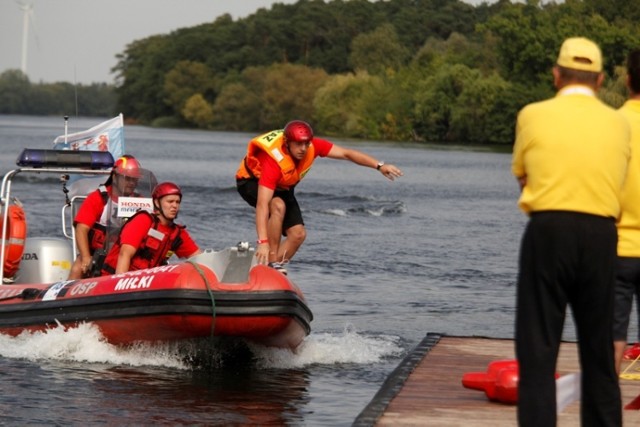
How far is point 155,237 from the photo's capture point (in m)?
9.66

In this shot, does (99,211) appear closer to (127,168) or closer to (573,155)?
(127,168)

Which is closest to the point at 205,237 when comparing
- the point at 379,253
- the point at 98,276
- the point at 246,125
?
the point at 379,253

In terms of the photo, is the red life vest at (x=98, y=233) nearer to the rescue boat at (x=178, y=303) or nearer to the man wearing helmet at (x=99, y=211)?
the man wearing helmet at (x=99, y=211)

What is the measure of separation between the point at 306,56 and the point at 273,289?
439ft

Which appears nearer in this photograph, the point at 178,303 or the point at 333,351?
the point at 178,303

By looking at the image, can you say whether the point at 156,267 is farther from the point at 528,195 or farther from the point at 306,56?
the point at 306,56

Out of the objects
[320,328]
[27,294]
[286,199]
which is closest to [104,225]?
[27,294]

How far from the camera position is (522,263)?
4965mm

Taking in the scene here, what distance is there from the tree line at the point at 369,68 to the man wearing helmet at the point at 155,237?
52.3 m

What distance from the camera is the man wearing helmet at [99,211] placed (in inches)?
397

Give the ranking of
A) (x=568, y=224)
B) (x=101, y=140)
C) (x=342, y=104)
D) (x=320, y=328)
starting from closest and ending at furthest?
1. (x=568, y=224)
2. (x=101, y=140)
3. (x=320, y=328)
4. (x=342, y=104)

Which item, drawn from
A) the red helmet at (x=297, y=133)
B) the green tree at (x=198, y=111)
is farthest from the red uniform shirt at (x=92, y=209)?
the green tree at (x=198, y=111)

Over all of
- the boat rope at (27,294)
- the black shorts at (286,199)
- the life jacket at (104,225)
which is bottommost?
the boat rope at (27,294)

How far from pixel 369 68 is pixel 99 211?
111 metres
